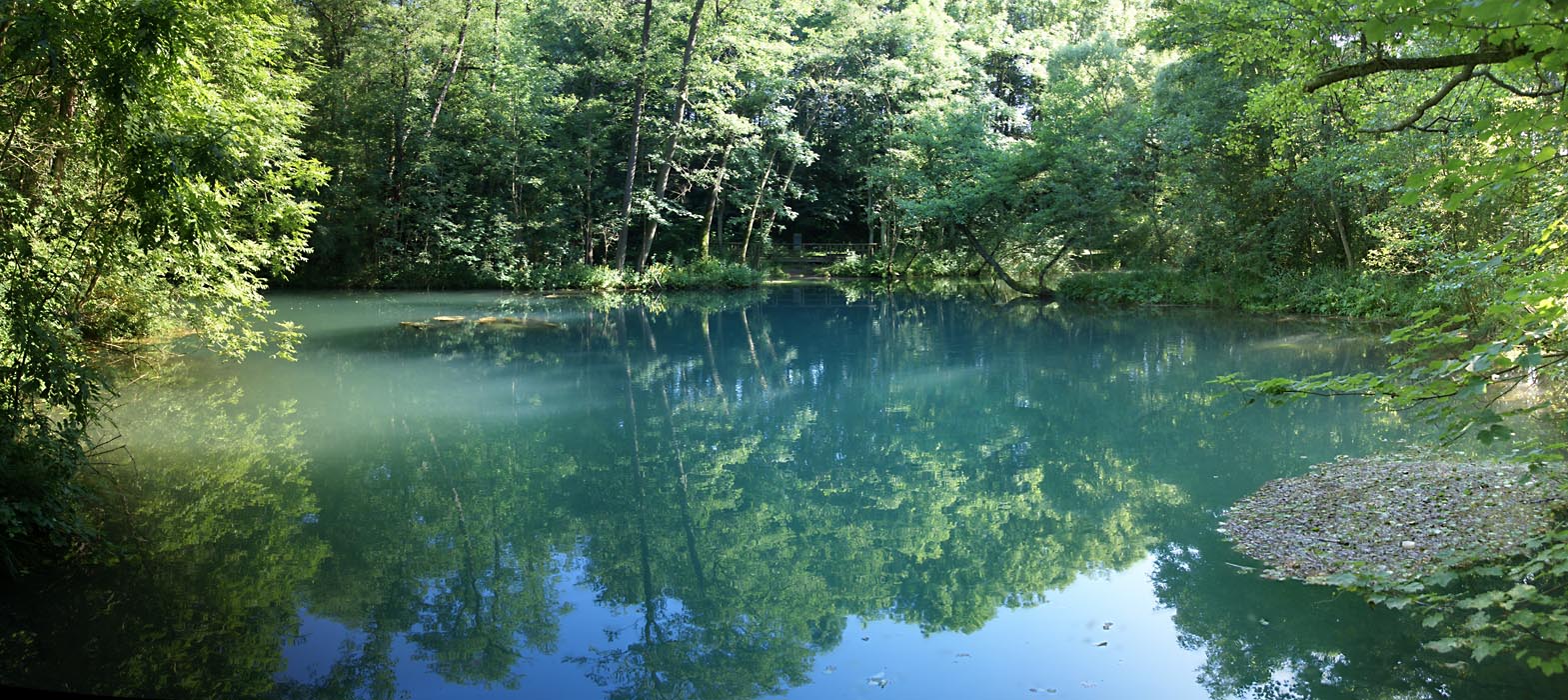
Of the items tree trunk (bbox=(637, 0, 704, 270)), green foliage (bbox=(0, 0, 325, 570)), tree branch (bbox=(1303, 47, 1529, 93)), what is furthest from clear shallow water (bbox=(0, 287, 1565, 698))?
tree trunk (bbox=(637, 0, 704, 270))

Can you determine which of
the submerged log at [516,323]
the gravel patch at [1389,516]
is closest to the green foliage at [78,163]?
the gravel patch at [1389,516]

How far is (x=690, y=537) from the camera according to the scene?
19.6ft

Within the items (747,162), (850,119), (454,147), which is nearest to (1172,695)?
(454,147)

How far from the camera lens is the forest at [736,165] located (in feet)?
15.5

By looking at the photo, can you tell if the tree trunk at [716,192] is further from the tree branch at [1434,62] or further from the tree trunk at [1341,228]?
the tree branch at [1434,62]

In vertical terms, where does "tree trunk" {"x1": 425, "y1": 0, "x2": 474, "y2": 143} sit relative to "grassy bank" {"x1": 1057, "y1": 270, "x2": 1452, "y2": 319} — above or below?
above

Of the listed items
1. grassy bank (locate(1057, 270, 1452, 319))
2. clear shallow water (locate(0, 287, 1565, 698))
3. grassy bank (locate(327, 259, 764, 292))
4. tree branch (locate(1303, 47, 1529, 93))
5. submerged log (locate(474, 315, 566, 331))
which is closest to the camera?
tree branch (locate(1303, 47, 1529, 93))

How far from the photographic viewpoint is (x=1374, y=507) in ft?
18.1

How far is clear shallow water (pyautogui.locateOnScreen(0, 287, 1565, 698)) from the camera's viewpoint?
405cm

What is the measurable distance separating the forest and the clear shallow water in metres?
0.82

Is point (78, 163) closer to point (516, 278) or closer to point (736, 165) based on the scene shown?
point (516, 278)

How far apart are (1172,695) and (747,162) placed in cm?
2714

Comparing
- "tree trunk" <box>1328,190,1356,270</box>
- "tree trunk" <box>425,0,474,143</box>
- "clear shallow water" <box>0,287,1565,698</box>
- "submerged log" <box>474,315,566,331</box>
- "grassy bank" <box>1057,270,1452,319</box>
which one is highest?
"tree trunk" <box>425,0,474,143</box>

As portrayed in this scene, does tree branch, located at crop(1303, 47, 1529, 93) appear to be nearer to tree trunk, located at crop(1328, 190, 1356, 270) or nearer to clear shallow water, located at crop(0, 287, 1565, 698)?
clear shallow water, located at crop(0, 287, 1565, 698)
